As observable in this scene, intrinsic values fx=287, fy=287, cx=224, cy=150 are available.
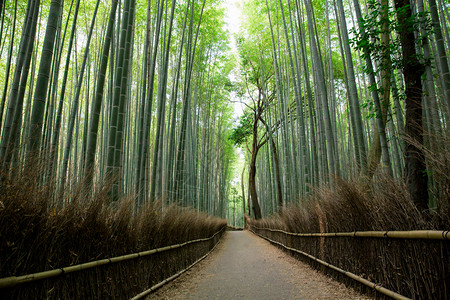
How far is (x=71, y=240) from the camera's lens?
154 cm

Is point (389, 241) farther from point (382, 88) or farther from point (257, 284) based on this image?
point (382, 88)

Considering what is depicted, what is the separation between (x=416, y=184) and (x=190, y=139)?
19.2ft

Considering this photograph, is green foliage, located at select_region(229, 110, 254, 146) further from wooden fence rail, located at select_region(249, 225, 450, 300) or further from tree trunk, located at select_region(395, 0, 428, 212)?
tree trunk, located at select_region(395, 0, 428, 212)

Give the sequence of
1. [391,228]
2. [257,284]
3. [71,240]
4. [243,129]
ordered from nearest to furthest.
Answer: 1. [71,240]
2. [391,228]
3. [257,284]
4. [243,129]

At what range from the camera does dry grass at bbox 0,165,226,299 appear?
3.83 ft

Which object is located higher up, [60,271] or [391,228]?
[391,228]

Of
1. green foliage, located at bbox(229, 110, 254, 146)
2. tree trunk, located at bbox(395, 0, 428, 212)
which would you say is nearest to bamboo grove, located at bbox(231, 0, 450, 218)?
tree trunk, located at bbox(395, 0, 428, 212)

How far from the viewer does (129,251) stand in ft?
7.41

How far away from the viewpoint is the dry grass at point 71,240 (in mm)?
1168

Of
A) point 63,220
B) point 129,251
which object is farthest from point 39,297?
point 129,251

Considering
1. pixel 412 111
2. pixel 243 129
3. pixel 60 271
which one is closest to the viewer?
pixel 60 271

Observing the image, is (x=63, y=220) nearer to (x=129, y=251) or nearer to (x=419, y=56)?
(x=129, y=251)

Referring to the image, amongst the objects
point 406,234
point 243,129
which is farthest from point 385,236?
point 243,129

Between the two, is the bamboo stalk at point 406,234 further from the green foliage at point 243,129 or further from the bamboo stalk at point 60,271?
the green foliage at point 243,129
